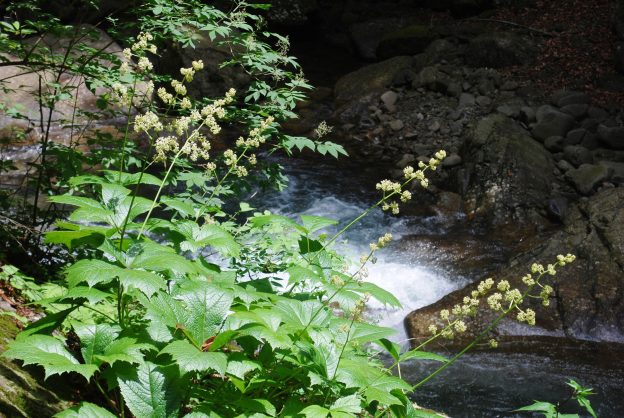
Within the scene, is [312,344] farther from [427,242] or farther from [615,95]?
[615,95]

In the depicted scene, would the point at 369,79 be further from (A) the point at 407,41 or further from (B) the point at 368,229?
(B) the point at 368,229

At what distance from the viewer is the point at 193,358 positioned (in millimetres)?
1887

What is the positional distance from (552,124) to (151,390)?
417 inches

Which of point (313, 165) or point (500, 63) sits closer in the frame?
point (313, 165)

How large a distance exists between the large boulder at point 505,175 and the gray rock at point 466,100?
216cm

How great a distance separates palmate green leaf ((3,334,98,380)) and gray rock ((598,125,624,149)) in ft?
35.6

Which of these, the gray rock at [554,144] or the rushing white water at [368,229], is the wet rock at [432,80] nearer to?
the gray rock at [554,144]

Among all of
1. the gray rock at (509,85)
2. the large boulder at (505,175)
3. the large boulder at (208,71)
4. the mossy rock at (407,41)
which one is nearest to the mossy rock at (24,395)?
the large boulder at (505,175)

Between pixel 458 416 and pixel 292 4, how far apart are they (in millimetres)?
15669

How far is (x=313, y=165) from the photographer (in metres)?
10.8

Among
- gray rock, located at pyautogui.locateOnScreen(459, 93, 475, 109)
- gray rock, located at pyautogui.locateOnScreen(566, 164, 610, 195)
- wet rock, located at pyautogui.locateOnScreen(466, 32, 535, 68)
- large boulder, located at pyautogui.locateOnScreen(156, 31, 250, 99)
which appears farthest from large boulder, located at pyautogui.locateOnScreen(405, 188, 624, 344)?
wet rock, located at pyautogui.locateOnScreen(466, 32, 535, 68)

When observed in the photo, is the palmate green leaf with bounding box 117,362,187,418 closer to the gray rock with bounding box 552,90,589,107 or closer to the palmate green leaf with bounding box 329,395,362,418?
the palmate green leaf with bounding box 329,395,362,418

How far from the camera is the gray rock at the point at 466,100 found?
12612 mm

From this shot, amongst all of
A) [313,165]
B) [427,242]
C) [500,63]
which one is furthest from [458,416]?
[500,63]
